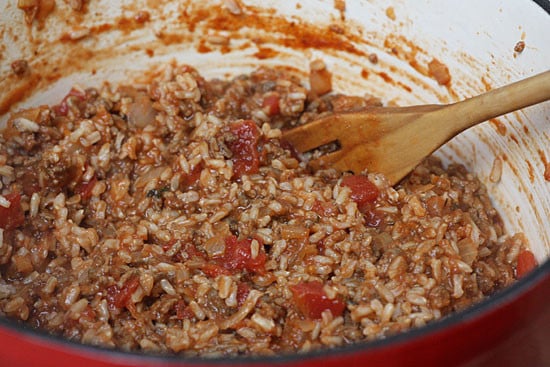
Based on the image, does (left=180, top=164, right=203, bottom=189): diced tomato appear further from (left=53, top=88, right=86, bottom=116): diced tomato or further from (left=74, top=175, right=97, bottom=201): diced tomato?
(left=53, top=88, right=86, bottom=116): diced tomato

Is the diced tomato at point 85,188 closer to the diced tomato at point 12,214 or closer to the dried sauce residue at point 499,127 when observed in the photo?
the diced tomato at point 12,214

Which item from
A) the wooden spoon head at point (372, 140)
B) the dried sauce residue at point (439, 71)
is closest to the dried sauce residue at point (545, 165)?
the wooden spoon head at point (372, 140)

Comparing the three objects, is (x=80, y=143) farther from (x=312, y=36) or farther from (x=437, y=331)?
(x=437, y=331)

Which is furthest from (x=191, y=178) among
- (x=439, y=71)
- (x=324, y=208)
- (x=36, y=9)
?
(x=439, y=71)

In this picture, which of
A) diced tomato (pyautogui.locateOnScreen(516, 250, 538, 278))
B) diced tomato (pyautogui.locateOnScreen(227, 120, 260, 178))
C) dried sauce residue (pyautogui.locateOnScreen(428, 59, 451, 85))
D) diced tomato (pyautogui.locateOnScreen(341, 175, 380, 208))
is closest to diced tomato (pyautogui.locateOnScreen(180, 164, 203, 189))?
diced tomato (pyautogui.locateOnScreen(227, 120, 260, 178))

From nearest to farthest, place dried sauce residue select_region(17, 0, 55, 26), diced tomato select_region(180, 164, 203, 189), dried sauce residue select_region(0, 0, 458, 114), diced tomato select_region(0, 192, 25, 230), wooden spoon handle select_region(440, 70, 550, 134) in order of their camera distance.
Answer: wooden spoon handle select_region(440, 70, 550, 134) < diced tomato select_region(0, 192, 25, 230) < diced tomato select_region(180, 164, 203, 189) < dried sauce residue select_region(17, 0, 55, 26) < dried sauce residue select_region(0, 0, 458, 114)
